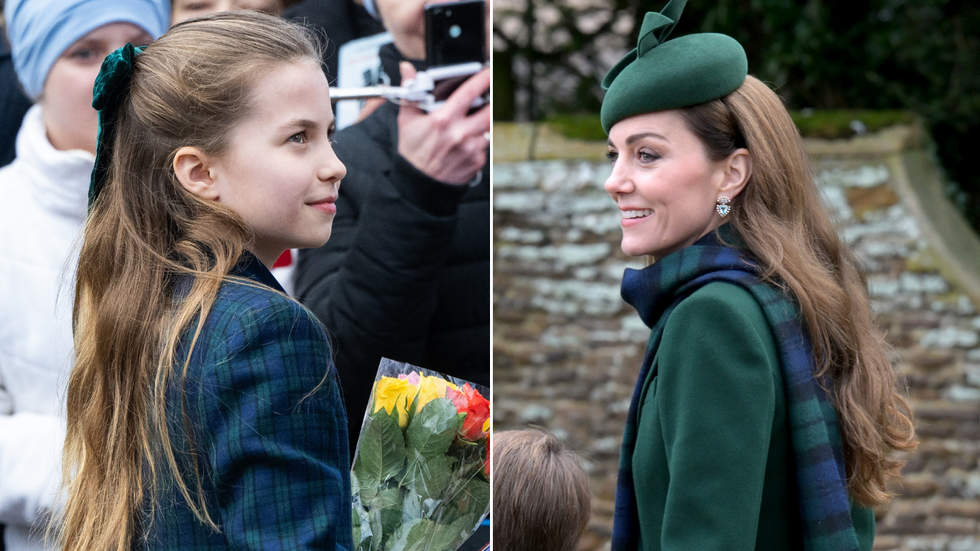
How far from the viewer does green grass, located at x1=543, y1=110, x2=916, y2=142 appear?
5316 millimetres

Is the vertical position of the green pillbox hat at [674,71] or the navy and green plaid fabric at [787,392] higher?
the green pillbox hat at [674,71]

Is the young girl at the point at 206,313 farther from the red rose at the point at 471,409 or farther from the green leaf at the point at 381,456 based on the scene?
the red rose at the point at 471,409

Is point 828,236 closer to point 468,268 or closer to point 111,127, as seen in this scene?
point 468,268

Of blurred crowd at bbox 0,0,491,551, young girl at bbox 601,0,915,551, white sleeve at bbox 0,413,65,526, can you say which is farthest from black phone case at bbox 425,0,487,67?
white sleeve at bbox 0,413,65,526

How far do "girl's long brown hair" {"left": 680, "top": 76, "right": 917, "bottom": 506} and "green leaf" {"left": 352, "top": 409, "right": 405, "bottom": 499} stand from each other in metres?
0.75

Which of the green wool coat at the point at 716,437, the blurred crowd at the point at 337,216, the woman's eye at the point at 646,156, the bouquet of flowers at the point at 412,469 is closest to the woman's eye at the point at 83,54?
the blurred crowd at the point at 337,216

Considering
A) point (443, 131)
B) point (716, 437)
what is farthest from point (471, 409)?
point (443, 131)

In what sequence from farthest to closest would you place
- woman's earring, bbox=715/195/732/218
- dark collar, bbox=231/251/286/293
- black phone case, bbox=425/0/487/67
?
1. black phone case, bbox=425/0/487/67
2. woman's earring, bbox=715/195/732/218
3. dark collar, bbox=231/251/286/293

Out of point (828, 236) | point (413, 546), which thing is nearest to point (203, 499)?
point (413, 546)

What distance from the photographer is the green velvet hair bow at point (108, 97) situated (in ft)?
4.53

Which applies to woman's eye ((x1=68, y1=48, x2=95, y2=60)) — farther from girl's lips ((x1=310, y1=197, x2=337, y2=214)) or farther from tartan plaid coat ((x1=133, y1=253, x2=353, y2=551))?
tartan plaid coat ((x1=133, y1=253, x2=353, y2=551))

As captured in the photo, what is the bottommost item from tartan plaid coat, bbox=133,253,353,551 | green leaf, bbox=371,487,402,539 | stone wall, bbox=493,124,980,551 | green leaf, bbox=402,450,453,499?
stone wall, bbox=493,124,980,551

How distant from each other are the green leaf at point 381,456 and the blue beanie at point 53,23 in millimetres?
926

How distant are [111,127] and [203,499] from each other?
2.12 ft
